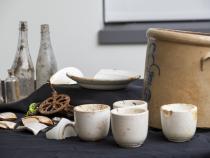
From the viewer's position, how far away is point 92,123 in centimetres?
68

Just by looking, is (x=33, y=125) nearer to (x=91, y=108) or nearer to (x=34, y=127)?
(x=34, y=127)

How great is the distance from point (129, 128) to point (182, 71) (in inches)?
5.9

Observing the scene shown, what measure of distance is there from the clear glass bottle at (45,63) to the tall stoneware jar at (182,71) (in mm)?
487

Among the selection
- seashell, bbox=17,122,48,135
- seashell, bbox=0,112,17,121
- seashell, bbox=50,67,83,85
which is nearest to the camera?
seashell, bbox=17,122,48,135

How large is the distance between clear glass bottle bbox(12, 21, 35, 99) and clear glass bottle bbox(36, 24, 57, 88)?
22mm

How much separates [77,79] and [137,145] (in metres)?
0.33

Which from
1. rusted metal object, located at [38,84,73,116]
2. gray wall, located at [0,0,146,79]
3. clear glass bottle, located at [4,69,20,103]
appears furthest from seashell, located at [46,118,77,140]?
gray wall, located at [0,0,146,79]

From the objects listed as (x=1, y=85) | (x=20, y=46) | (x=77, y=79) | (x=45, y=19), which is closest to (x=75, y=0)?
(x=45, y=19)

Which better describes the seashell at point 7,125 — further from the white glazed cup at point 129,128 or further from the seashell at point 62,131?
the white glazed cup at point 129,128

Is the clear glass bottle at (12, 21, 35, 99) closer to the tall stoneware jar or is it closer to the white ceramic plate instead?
the white ceramic plate

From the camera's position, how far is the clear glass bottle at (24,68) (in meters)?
1.16

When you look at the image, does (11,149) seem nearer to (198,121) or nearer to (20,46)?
(198,121)

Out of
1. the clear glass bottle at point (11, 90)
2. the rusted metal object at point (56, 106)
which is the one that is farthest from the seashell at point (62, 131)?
the clear glass bottle at point (11, 90)

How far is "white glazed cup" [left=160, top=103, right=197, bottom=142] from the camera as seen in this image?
0.67 meters
